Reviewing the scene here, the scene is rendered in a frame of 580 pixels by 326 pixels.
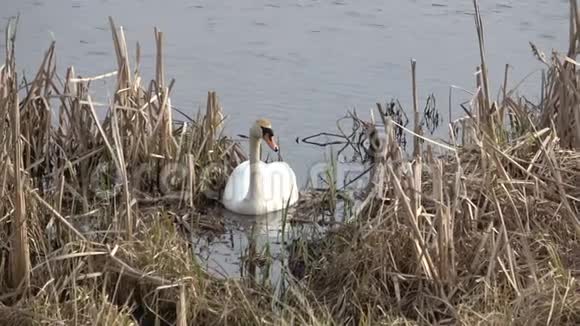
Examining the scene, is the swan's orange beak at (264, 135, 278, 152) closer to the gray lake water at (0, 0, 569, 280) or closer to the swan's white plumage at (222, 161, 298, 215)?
the swan's white plumage at (222, 161, 298, 215)

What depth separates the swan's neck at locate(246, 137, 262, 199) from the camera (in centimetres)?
680

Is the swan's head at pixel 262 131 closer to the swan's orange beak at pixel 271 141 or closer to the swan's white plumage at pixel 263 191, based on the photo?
the swan's orange beak at pixel 271 141

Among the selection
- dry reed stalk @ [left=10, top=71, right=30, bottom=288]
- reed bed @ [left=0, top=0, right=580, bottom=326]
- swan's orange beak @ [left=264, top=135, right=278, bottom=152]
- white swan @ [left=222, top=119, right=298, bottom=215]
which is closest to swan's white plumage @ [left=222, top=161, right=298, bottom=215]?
white swan @ [left=222, top=119, right=298, bottom=215]

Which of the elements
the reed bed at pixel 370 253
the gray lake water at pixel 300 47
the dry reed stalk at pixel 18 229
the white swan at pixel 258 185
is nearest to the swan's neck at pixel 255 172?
the white swan at pixel 258 185

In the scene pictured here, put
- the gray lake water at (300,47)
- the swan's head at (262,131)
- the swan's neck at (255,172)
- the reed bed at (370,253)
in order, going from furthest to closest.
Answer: the gray lake water at (300,47)
the swan's head at (262,131)
the swan's neck at (255,172)
the reed bed at (370,253)

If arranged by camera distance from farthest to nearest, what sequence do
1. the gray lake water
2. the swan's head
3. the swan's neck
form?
1. the gray lake water
2. the swan's head
3. the swan's neck

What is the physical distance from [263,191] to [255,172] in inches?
6.0

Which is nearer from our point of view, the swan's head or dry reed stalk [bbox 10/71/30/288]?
dry reed stalk [bbox 10/71/30/288]

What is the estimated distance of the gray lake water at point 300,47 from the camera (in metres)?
9.27

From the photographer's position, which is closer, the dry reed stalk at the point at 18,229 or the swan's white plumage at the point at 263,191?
the dry reed stalk at the point at 18,229

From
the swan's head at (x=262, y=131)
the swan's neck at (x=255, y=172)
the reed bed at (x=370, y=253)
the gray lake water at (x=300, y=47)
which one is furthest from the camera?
the gray lake water at (x=300, y=47)

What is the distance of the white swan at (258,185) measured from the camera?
6.82 m

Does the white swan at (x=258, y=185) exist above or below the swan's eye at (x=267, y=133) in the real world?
below

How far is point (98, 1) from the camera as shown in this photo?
497 inches
